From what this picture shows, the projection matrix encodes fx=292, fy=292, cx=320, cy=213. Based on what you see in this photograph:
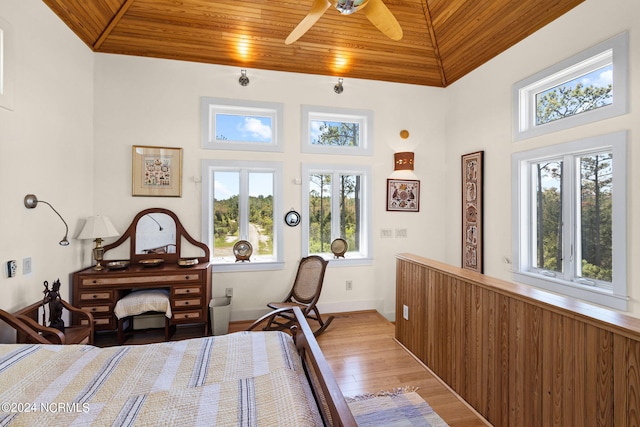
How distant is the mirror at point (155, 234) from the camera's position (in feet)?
11.4

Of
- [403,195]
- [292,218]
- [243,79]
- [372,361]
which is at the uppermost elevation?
[243,79]

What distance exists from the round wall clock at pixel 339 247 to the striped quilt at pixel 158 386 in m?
2.45

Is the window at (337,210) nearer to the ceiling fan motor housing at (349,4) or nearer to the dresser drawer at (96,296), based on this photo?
the ceiling fan motor housing at (349,4)

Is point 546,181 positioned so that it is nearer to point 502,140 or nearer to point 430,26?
point 502,140

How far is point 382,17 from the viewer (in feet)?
7.54

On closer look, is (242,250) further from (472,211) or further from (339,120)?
(472,211)

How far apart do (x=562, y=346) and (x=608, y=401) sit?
0.84 ft

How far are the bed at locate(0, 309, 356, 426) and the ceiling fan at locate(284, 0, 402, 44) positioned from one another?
2.21 metres

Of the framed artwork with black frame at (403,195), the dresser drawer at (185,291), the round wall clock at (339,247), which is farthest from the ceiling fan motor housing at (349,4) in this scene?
the dresser drawer at (185,291)

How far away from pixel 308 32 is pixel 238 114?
4.32ft

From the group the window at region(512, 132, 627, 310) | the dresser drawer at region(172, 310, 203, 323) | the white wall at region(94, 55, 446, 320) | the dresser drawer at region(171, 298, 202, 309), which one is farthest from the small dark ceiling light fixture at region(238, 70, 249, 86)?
the window at region(512, 132, 627, 310)

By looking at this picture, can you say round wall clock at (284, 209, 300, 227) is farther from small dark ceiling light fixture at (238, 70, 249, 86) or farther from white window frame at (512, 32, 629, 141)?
white window frame at (512, 32, 629, 141)

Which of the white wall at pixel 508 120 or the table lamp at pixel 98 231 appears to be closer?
the white wall at pixel 508 120

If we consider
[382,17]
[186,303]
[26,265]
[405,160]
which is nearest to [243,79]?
[382,17]
